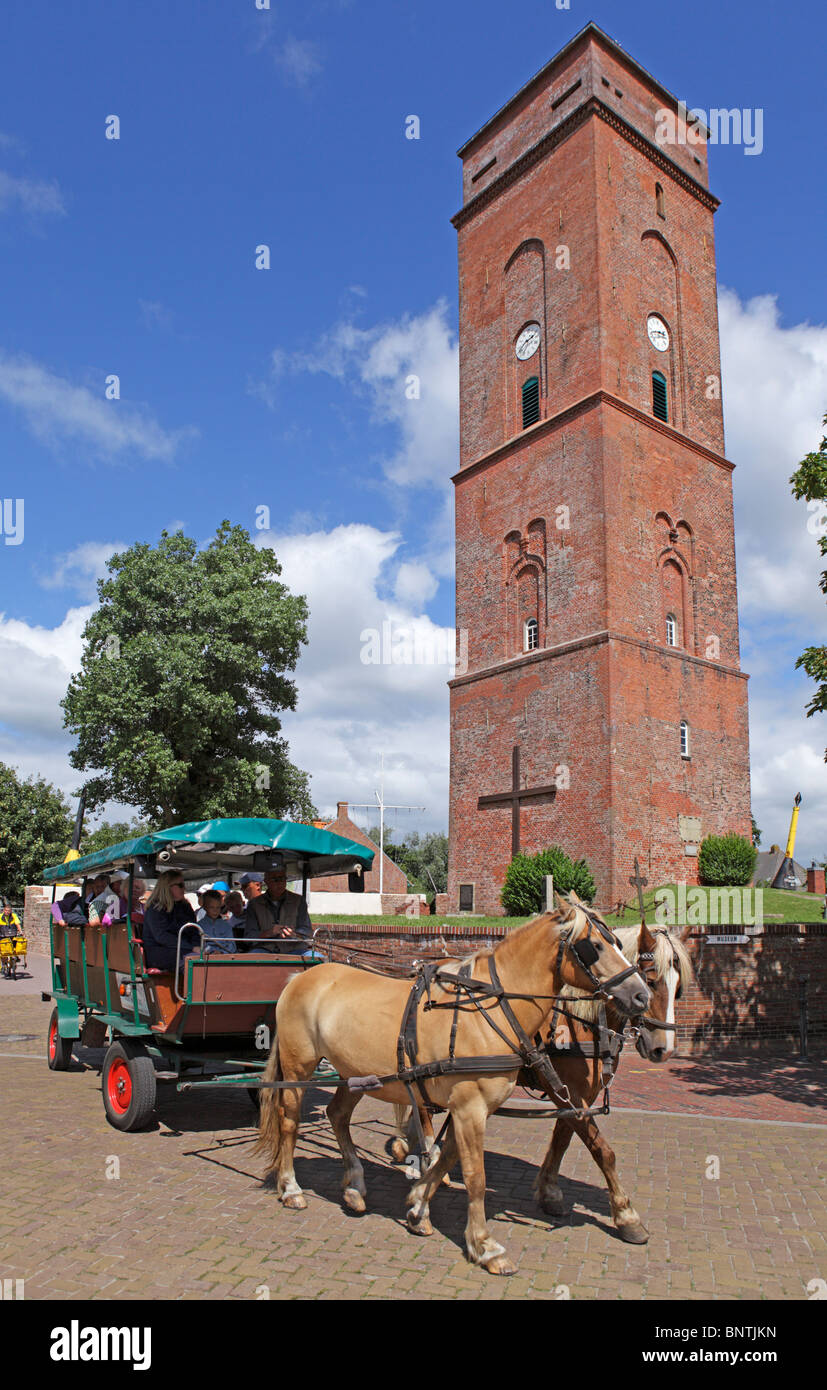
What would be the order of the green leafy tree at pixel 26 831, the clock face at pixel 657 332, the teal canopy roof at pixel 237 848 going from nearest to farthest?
1. the teal canopy roof at pixel 237 848
2. the clock face at pixel 657 332
3. the green leafy tree at pixel 26 831

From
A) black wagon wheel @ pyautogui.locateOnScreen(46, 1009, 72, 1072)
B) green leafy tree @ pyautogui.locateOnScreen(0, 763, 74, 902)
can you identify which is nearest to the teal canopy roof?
black wagon wheel @ pyautogui.locateOnScreen(46, 1009, 72, 1072)

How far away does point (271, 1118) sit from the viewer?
20.6ft

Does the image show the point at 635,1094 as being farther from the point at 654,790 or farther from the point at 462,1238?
the point at 654,790

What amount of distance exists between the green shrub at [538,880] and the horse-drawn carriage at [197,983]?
537 inches

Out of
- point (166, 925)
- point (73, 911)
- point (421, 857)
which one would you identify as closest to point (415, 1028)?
point (166, 925)

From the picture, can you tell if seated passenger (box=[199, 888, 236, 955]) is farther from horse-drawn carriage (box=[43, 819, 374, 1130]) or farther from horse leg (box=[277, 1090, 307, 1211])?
horse leg (box=[277, 1090, 307, 1211])

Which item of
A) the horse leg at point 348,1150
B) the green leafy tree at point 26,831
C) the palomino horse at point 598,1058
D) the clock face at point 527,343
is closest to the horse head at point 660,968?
the palomino horse at point 598,1058

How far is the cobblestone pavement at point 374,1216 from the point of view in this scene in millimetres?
4723

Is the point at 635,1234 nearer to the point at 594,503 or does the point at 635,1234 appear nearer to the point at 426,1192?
the point at 426,1192

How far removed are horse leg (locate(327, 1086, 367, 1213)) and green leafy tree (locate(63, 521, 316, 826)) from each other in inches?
804

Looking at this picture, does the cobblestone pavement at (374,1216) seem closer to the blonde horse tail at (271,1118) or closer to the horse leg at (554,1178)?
the horse leg at (554,1178)

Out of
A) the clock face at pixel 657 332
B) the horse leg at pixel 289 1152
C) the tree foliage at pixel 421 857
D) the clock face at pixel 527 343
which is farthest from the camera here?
the tree foliage at pixel 421 857

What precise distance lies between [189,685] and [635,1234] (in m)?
22.6

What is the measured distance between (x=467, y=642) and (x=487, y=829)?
626 cm
